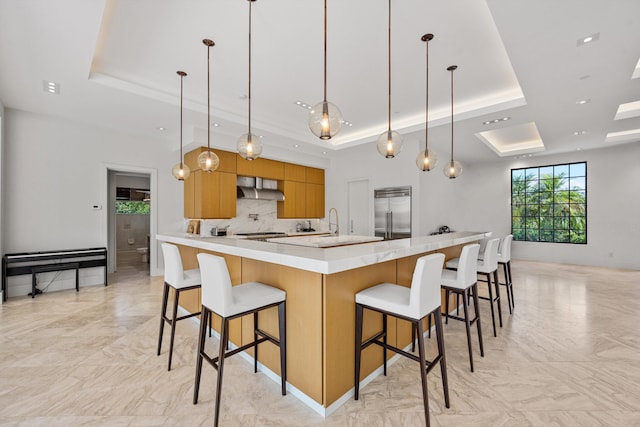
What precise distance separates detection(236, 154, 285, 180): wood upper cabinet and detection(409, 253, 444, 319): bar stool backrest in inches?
185

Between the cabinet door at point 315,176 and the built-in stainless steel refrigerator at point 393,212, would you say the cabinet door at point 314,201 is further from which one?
the built-in stainless steel refrigerator at point 393,212

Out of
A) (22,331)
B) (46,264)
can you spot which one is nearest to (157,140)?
(46,264)

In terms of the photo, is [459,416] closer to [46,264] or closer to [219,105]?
[219,105]

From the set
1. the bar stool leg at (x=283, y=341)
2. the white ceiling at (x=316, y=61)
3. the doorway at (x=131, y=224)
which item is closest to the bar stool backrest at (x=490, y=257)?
the white ceiling at (x=316, y=61)

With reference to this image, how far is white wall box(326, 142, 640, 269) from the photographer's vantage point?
5965 mm

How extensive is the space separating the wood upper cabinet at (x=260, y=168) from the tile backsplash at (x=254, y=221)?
0.62 metres

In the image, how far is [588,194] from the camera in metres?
6.83

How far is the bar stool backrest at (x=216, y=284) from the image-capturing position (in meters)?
1.71

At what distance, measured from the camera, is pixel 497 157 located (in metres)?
7.35

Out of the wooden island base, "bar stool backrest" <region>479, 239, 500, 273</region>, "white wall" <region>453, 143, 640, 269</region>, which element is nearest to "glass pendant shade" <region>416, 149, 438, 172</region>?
"bar stool backrest" <region>479, 239, 500, 273</region>

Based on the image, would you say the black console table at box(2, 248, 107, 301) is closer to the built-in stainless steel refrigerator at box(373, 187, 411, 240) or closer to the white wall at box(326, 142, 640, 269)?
the white wall at box(326, 142, 640, 269)

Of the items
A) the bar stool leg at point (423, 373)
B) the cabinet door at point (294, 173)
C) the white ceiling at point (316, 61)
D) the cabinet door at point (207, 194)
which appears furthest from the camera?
the cabinet door at point (294, 173)

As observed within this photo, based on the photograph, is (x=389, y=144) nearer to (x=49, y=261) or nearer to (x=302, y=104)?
(x=302, y=104)

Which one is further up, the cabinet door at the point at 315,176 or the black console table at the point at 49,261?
the cabinet door at the point at 315,176
